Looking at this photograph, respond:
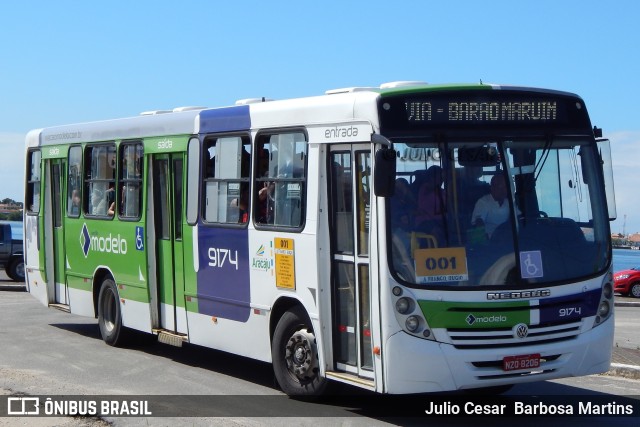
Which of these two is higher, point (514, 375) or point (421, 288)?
point (421, 288)

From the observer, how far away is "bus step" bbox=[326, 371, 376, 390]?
9.57 metres

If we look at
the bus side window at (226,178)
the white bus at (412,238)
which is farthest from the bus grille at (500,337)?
the bus side window at (226,178)

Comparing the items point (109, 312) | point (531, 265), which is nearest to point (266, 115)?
point (531, 265)

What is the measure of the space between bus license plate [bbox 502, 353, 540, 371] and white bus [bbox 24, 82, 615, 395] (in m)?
0.02

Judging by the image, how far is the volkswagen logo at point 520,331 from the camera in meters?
9.44

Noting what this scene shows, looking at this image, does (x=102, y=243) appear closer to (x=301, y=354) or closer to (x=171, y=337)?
(x=171, y=337)

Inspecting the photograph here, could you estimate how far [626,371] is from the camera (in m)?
13.0

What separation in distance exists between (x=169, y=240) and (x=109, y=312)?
245 cm

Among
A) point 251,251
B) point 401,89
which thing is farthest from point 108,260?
point 401,89

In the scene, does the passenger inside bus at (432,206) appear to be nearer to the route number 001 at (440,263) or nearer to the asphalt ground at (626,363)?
the route number 001 at (440,263)

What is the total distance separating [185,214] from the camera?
525 inches

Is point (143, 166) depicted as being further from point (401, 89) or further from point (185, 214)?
point (401, 89)

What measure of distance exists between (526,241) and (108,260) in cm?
767

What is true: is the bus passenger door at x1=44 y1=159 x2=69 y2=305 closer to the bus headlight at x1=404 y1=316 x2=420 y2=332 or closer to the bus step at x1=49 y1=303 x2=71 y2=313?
the bus step at x1=49 y1=303 x2=71 y2=313
